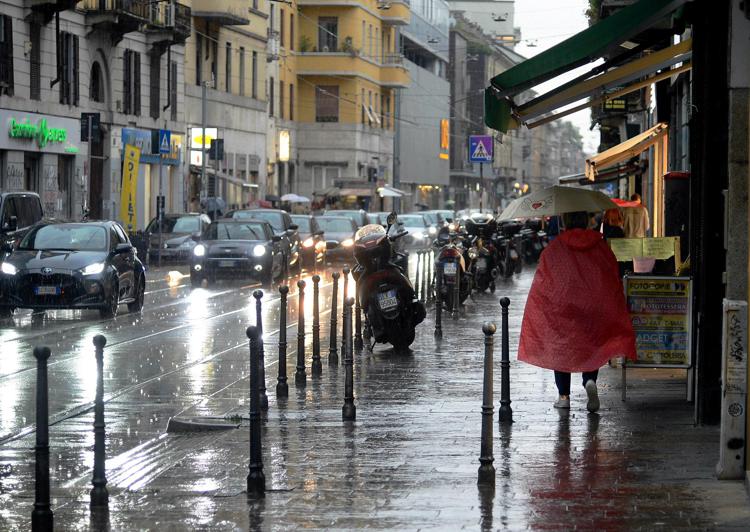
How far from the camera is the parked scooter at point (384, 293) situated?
18438 mm

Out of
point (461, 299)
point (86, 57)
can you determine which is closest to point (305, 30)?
point (86, 57)

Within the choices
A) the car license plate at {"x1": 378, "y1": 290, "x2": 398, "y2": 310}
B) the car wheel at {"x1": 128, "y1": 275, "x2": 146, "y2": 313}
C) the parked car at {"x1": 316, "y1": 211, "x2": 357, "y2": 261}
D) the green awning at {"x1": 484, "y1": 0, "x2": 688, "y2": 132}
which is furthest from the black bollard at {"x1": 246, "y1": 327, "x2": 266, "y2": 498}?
the parked car at {"x1": 316, "y1": 211, "x2": 357, "y2": 261}

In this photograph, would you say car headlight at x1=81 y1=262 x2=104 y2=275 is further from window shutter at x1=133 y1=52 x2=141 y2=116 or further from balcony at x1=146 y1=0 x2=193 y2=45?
balcony at x1=146 y1=0 x2=193 y2=45

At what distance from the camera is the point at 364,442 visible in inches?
446

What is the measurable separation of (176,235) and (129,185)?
4132 mm

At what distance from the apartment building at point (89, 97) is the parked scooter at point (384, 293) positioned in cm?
2282

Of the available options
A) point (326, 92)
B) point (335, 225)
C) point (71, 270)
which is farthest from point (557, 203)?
point (326, 92)

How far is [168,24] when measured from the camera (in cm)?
5719

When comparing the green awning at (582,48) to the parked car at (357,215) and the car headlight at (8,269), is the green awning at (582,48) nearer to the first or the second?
the car headlight at (8,269)

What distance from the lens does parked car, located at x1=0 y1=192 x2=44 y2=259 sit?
26.9 metres

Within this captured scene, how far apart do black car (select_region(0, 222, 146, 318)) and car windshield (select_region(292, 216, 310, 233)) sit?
16213 mm

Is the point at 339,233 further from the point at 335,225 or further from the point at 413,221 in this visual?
the point at 413,221

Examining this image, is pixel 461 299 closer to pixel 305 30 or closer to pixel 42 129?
pixel 42 129

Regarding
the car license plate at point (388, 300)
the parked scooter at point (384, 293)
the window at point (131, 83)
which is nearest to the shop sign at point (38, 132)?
the window at point (131, 83)
